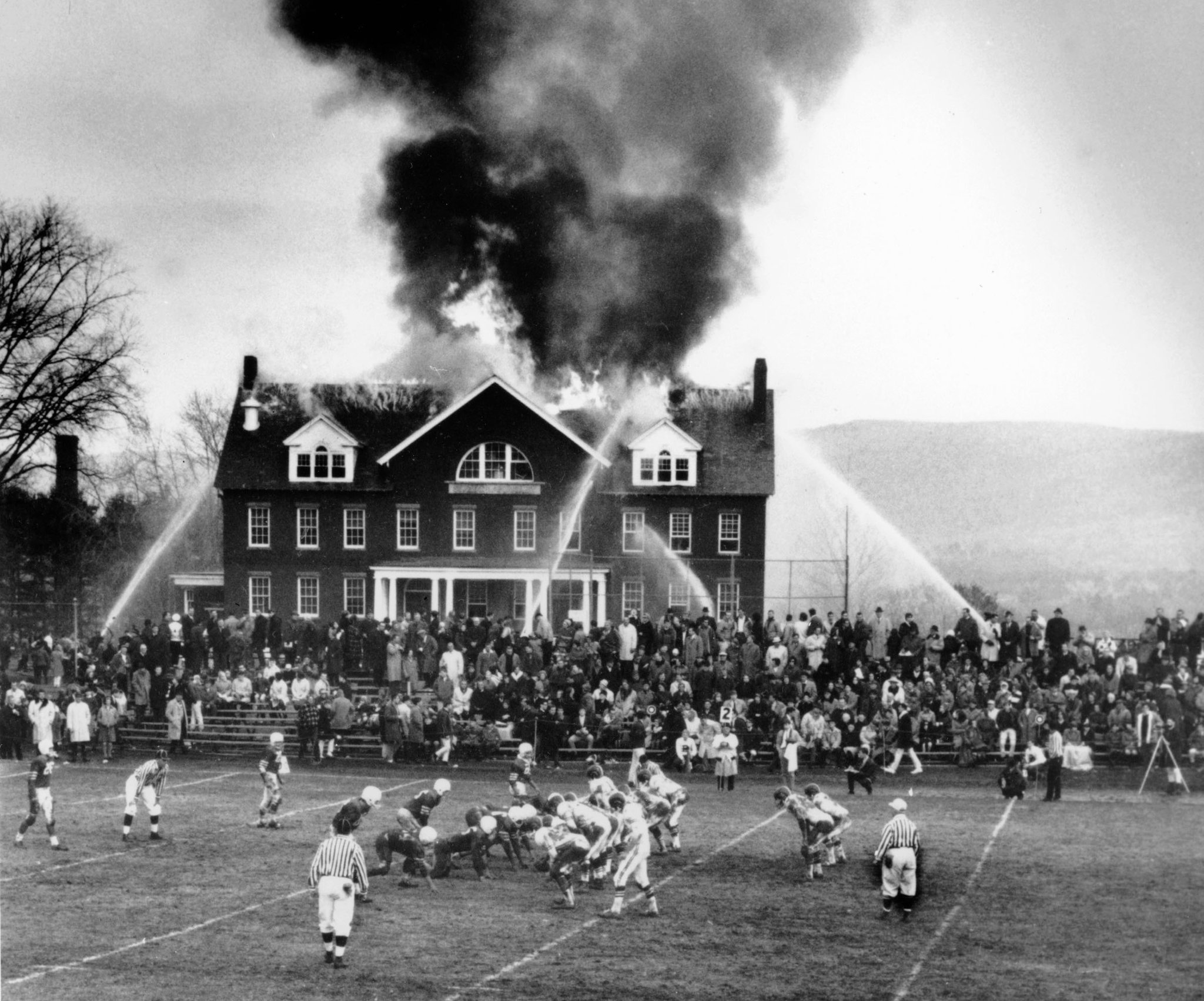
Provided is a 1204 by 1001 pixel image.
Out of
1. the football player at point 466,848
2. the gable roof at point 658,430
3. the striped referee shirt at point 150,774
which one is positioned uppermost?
the gable roof at point 658,430

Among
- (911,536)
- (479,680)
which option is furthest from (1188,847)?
(911,536)

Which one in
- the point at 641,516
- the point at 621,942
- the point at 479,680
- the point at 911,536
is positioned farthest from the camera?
the point at 911,536

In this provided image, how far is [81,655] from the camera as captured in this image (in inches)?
1941

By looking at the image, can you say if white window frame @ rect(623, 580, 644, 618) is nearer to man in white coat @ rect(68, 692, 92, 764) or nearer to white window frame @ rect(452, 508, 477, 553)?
white window frame @ rect(452, 508, 477, 553)

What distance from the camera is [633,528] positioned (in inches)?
2361

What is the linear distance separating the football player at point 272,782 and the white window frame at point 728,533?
104 ft

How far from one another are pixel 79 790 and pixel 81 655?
575 inches

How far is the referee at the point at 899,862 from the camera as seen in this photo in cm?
2225

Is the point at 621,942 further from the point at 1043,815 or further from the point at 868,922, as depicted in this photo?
the point at 1043,815

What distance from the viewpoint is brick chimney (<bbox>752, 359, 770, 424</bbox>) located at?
61.2 metres

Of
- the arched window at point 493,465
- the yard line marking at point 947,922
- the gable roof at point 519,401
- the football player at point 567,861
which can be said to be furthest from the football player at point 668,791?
the arched window at point 493,465

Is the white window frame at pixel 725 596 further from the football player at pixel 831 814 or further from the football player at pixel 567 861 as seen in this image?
the football player at pixel 567 861

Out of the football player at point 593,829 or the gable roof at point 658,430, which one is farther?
the gable roof at point 658,430

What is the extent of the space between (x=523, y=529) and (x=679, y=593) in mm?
6672
